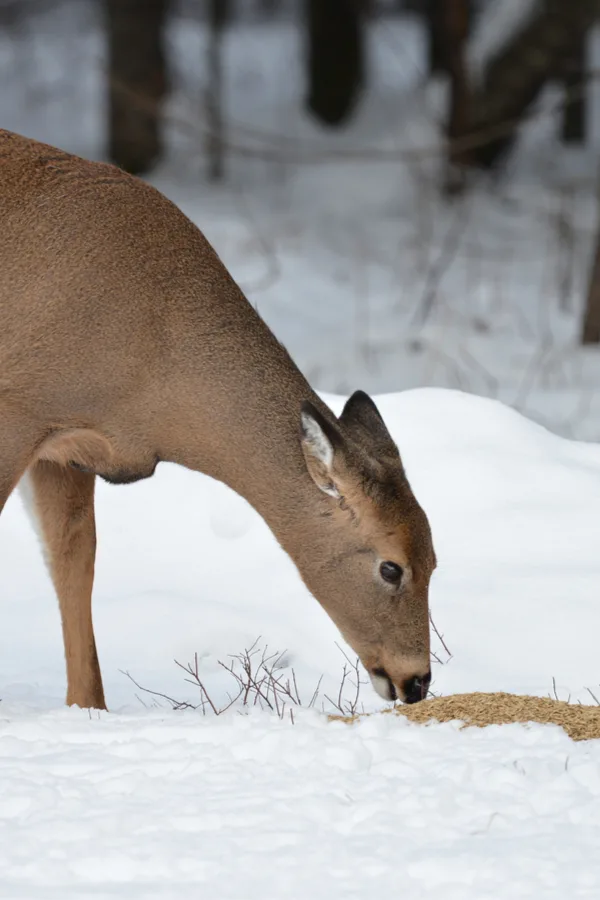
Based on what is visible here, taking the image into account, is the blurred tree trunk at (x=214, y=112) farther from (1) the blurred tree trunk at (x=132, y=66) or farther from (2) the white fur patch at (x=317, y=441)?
(2) the white fur patch at (x=317, y=441)

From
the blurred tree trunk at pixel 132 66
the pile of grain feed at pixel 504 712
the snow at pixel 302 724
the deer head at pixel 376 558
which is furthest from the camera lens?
the blurred tree trunk at pixel 132 66

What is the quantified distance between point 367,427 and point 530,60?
10.00m

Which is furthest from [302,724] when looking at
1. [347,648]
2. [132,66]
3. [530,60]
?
[132,66]

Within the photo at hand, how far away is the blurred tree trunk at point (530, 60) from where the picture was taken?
13836 millimetres

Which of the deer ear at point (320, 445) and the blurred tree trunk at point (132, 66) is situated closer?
the deer ear at point (320, 445)

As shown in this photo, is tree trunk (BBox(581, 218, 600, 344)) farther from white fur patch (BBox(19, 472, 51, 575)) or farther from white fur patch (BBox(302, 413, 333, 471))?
white fur patch (BBox(302, 413, 333, 471))

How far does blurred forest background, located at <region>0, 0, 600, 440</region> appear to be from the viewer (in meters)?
11.6

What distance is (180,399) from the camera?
5.02 metres

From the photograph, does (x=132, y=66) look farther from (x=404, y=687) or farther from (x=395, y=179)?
(x=404, y=687)

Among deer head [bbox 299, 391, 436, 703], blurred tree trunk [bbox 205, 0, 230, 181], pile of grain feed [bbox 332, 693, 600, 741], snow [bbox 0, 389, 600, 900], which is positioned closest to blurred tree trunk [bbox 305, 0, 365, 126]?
blurred tree trunk [bbox 205, 0, 230, 181]

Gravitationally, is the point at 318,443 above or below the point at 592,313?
below

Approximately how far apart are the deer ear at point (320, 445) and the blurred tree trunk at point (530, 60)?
29.1ft

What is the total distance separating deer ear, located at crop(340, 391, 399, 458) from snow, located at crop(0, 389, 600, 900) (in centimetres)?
99

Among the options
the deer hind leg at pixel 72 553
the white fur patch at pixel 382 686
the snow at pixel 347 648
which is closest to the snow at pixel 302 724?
the snow at pixel 347 648
